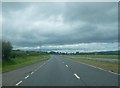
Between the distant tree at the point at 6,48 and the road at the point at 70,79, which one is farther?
the distant tree at the point at 6,48

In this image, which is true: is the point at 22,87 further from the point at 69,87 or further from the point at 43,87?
the point at 69,87

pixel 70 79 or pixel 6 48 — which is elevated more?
pixel 6 48

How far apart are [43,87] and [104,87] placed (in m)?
3.07

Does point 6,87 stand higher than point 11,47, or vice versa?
point 11,47

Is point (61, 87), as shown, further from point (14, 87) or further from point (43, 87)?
point (14, 87)

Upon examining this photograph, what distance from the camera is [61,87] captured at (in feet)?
42.5

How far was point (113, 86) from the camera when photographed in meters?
13.4

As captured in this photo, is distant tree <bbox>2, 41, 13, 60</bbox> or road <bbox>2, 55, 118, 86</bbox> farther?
distant tree <bbox>2, 41, 13, 60</bbox>

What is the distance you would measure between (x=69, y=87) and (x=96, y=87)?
1345 millimetres

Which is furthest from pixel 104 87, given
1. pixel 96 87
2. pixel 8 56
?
pixel 8 56

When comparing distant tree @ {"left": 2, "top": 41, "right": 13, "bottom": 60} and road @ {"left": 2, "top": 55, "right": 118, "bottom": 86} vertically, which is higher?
distant tree @ {"left": 2, "top": 41, "right": 13, "bottom": 60}

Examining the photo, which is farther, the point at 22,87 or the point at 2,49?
the point at 2,49

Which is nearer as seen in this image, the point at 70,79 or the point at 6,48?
the point at 70,79

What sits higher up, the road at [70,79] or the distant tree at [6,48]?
the distant tree at [6,48]
